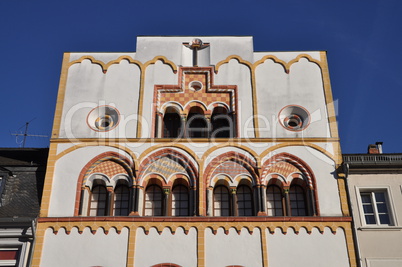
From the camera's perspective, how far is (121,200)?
24891 millimetres

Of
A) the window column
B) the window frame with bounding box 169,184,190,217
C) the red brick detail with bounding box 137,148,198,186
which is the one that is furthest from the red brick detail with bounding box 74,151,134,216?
the window column

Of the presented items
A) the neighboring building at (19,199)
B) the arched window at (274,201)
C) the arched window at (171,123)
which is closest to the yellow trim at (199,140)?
the arched window at (171,123)

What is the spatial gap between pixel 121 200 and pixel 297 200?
25.4ft

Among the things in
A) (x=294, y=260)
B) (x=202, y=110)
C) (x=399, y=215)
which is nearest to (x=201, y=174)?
(x=202, y=110)

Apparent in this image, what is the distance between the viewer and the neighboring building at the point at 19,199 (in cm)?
2273

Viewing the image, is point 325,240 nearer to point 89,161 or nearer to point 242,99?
point 242,99

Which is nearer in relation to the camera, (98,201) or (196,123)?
(98,201)

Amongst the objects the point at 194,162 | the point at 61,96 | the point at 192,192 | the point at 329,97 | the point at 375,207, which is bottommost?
the point at 375,207

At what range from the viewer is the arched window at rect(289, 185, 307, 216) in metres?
24.7

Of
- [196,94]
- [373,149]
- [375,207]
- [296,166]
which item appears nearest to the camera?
[375,207]

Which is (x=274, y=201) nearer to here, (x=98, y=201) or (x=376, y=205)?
(x=376, y=205)

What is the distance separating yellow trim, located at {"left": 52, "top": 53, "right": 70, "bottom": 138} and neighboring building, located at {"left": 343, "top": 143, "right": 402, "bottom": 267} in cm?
1316

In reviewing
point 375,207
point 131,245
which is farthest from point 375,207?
point 131,245

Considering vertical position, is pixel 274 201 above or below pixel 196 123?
below
